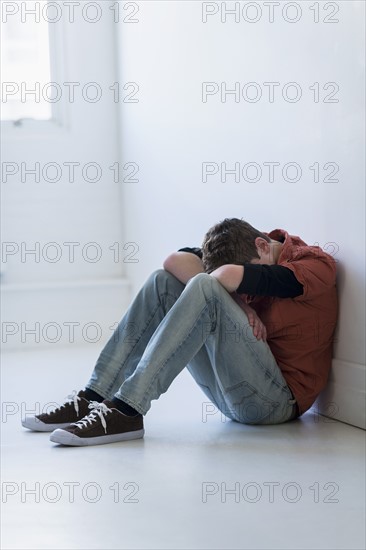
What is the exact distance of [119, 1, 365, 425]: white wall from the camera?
2.52 m

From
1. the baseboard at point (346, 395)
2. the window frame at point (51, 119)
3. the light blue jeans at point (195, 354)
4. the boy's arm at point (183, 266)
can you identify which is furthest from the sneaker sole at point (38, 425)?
the window frame at point (51, 119)

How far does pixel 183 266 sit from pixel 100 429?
0.51 m

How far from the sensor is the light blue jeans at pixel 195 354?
232cm

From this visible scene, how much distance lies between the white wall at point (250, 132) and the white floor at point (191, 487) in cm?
36

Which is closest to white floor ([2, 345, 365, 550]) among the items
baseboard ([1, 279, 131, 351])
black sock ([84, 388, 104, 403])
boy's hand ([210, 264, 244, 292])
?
black sock ([84, 388, 104, 403])

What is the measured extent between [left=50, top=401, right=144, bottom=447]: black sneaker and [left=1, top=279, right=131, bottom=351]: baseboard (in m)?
2.08

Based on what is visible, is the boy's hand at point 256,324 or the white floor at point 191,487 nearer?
the white floor at point 191,487

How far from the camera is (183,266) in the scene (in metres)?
2.56

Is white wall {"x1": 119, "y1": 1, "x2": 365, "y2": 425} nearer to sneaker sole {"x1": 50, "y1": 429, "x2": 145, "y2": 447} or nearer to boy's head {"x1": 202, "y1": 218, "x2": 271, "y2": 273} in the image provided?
boy's head {"x1": 202, "y1": 218, "x2": 271, "y2": 273}

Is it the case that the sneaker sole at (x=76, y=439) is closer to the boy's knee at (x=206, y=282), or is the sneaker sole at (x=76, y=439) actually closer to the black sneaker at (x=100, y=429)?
the black sneaker at (x=100, y=429)

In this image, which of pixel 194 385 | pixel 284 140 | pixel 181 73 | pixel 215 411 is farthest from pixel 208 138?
pixel 215 411

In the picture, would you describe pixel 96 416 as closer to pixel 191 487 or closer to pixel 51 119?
pixel 191 487

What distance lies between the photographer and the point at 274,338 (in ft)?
8.34

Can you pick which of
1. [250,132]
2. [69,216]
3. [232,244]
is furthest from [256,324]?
[69,216]
